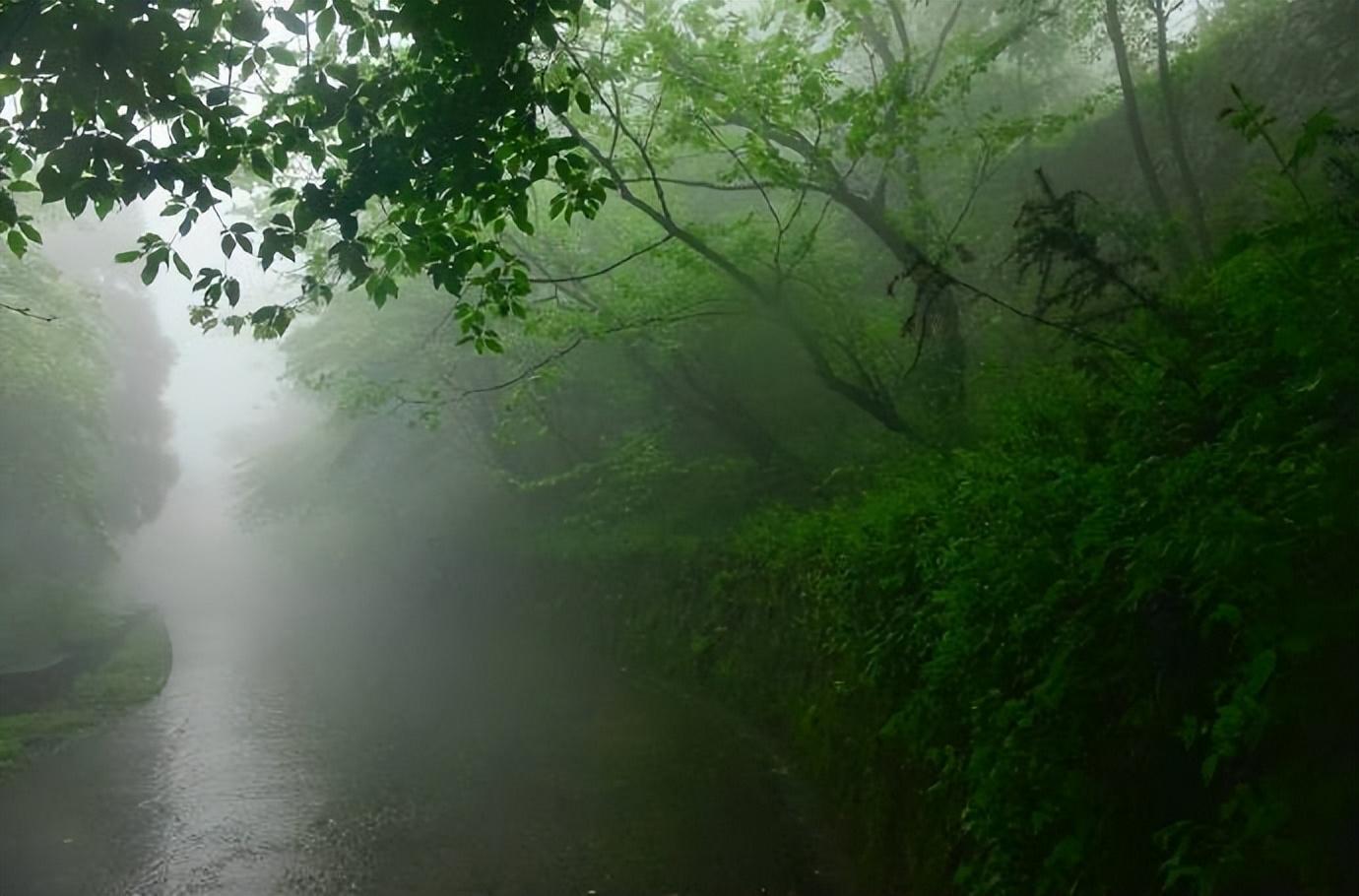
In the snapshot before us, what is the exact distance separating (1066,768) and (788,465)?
12921mm

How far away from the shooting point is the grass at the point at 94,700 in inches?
567

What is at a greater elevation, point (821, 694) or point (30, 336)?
point (30, 336)

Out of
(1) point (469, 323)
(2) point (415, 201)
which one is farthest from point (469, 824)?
(2) point (415, 201)

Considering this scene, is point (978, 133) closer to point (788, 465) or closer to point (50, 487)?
point (788, 465)

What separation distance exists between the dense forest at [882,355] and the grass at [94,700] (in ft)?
7.28

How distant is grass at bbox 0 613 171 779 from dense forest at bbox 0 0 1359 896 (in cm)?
222

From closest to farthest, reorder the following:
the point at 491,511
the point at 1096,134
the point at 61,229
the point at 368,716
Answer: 1. the point at 368,716
2. the point at 1096,134
3. the point at 491,511
4. the point at 61,229

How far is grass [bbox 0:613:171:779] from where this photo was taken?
14.4 meters

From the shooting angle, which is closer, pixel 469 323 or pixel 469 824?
→ pixel 469 323

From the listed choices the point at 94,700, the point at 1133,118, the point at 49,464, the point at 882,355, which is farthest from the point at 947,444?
the point at 49,464

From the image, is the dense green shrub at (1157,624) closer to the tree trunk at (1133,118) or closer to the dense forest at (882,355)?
the dense forest at (882,355)

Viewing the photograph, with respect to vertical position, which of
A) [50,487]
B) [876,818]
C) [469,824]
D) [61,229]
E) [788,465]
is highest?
[61,229]

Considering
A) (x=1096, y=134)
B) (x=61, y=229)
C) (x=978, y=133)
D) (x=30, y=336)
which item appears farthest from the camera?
(x=61, y=229)

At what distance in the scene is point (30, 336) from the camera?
984 inches
